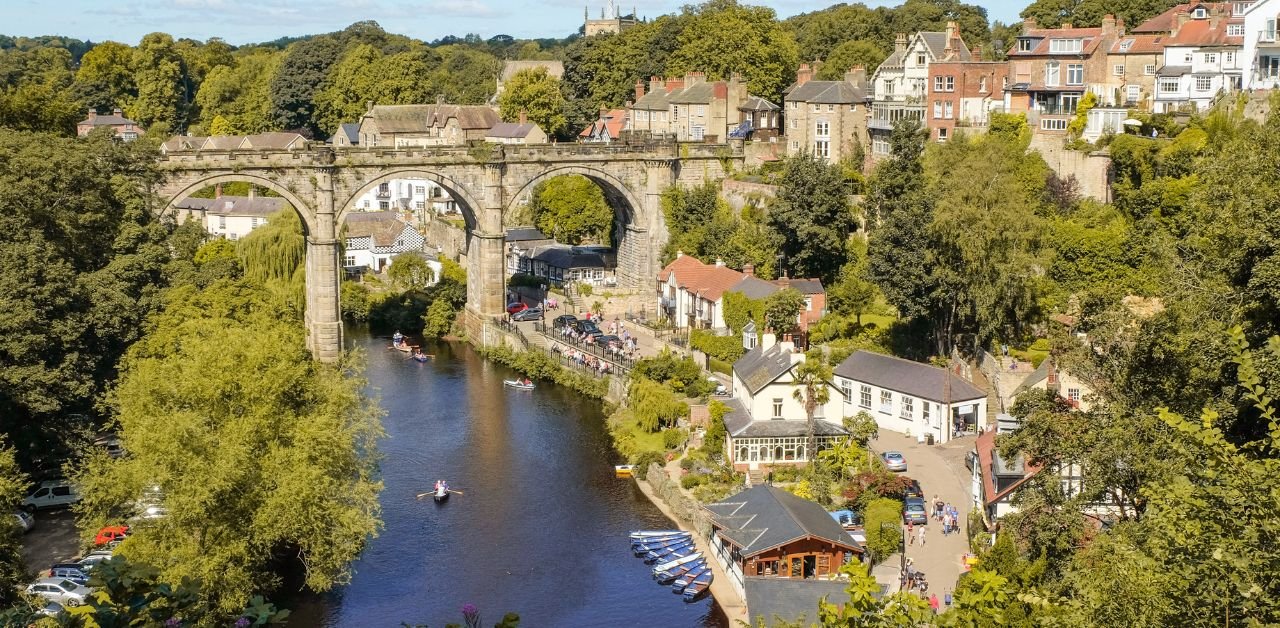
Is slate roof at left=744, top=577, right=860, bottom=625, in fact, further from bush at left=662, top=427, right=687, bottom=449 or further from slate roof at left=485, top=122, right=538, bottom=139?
slate roof at left=485, top=122, right=538, bottom=139

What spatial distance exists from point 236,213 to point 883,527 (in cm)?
5629

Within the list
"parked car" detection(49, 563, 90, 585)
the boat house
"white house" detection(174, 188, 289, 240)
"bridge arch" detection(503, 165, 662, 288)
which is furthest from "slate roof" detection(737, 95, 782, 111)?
"parked car" detection(49, 563, 90, 585)

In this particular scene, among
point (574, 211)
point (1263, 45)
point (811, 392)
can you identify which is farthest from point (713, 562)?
point (574, 211)

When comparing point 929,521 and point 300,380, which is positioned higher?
point 300,380

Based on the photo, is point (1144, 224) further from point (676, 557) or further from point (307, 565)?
point (307, 565)

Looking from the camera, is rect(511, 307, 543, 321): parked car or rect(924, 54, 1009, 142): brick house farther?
rect(511, 307, 543, 321): parked car

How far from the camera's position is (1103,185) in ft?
172

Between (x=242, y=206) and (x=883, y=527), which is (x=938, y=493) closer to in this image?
(x=883, y=527)

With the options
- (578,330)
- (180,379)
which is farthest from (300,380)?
(578,330)

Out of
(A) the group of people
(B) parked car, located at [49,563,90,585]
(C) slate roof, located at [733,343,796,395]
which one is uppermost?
(C) slate roof, located at [733,343,796,395]

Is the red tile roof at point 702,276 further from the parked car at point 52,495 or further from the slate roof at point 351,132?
the slate roof at point 351,132

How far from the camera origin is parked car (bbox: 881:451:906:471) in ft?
134

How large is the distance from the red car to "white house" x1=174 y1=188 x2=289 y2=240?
149 feet

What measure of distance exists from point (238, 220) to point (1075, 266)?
51374 mm
